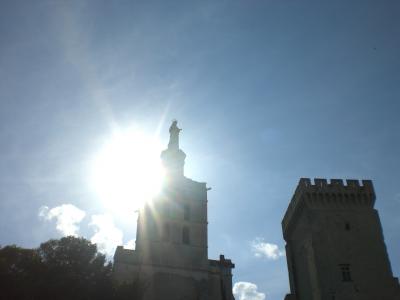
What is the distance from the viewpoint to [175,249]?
4153cm

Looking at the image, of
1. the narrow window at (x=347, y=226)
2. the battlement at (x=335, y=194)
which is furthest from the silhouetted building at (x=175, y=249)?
the narrow window at (x=347, y=226)

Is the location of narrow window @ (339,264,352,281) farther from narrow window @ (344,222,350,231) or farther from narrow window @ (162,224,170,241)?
narrow window @ (162,224,170,241)

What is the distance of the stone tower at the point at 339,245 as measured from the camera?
102 feet

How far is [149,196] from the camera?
4378cm

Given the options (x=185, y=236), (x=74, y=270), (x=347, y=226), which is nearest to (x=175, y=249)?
(x=185, y=236)

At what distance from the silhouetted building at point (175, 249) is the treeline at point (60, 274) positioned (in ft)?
11.9

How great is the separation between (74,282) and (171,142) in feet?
64.9

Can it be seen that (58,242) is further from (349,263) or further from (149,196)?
(349,263)

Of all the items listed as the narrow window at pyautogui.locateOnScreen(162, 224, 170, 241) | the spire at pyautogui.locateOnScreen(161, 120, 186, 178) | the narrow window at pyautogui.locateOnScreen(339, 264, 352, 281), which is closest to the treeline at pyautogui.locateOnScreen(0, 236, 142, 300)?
the narrow window at pyautogui.locateOnScreen(162, 224, 170, 241)

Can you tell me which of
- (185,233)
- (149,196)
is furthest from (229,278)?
(149,196)

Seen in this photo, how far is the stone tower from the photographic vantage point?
102 feet

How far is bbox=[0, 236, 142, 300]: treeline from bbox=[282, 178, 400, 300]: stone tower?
13.4 metres

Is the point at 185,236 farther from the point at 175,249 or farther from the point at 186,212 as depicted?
the point at 186,212

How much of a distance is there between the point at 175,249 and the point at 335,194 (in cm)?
1572
